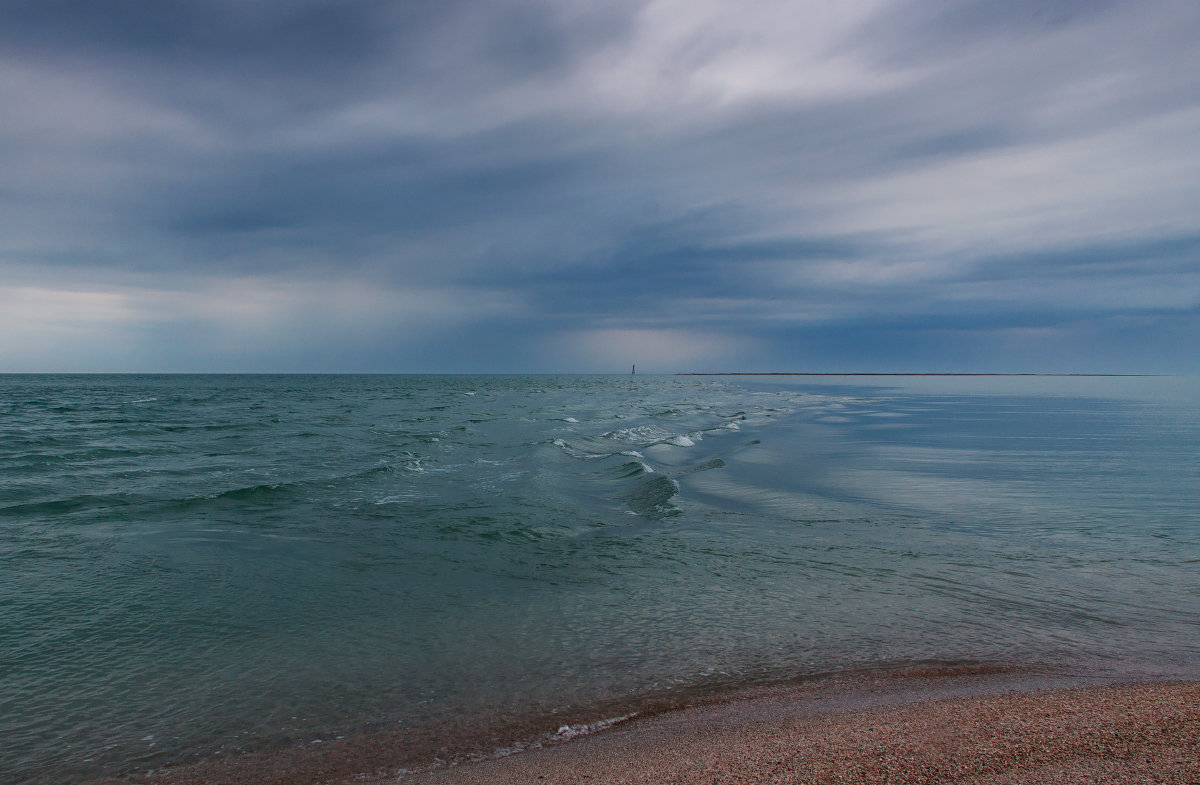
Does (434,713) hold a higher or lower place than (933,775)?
lower

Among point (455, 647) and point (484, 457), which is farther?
point (484, 457)

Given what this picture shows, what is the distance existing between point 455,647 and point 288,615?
244 cm

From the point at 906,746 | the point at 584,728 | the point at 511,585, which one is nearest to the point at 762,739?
the point at 906,746

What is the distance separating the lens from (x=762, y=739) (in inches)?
179

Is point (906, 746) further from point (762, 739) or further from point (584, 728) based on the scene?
point (584, 728)

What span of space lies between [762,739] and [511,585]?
190 inches

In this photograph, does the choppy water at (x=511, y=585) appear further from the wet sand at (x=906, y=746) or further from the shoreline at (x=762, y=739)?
the wet sand at (x=906, y=746)

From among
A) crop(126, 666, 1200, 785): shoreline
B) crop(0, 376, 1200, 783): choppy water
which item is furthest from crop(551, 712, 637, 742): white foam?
crop(0, 376, 1200, 783): choppy water

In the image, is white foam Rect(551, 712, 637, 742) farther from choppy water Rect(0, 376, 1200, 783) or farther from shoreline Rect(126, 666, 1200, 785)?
choppy water Rect(0, 376, 1200, 783)

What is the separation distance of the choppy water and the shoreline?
14.7 inches

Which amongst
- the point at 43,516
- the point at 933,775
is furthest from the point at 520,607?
the point at 43,516

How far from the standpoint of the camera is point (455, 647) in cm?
664

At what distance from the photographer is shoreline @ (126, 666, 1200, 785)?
412 cm

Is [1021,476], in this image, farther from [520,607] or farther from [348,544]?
[348,544]
